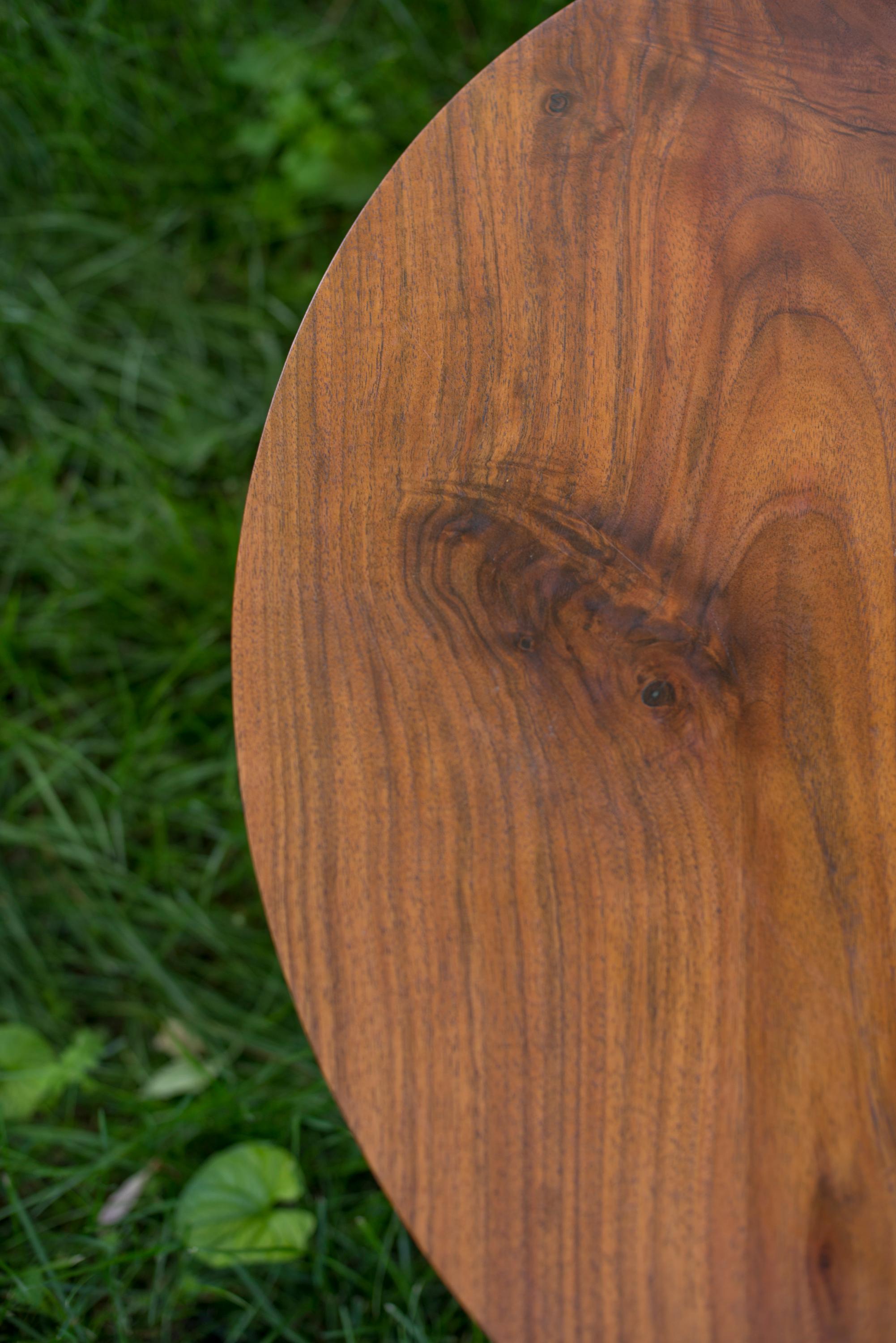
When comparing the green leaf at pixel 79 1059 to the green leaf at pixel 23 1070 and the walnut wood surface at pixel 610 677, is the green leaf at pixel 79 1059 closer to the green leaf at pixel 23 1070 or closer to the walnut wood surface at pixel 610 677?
the green leaf at pixel 23 1070

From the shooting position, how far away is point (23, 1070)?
112 cm

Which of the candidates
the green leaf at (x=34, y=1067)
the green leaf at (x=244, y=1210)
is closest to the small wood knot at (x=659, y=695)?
the green leaf at (x=244, y=1210)

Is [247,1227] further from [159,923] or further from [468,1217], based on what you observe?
[468,1217]

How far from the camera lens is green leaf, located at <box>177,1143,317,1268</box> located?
94cm

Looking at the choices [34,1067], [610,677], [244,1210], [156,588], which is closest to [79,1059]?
A: [34,1067]

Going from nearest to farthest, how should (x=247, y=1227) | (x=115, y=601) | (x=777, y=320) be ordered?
(x=777, y=320) < (x=247, y=1227) < (x=115, y=601)

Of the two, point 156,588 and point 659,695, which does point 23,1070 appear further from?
point 659,695

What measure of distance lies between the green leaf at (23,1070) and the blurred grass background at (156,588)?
1.1 inches

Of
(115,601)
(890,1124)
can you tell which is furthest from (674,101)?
(115,601)

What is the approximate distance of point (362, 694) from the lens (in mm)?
520

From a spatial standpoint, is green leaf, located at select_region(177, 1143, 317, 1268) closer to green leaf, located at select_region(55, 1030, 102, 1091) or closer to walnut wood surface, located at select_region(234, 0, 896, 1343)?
green leaf, located at select_region(55, 1030, 102, 1091)

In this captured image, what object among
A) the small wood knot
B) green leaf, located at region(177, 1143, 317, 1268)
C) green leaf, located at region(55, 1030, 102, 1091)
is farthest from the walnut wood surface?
green leaf, located at region(55, 1030, 102, 1091)

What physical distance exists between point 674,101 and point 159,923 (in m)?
1.07

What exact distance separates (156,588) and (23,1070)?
2.14 feet
